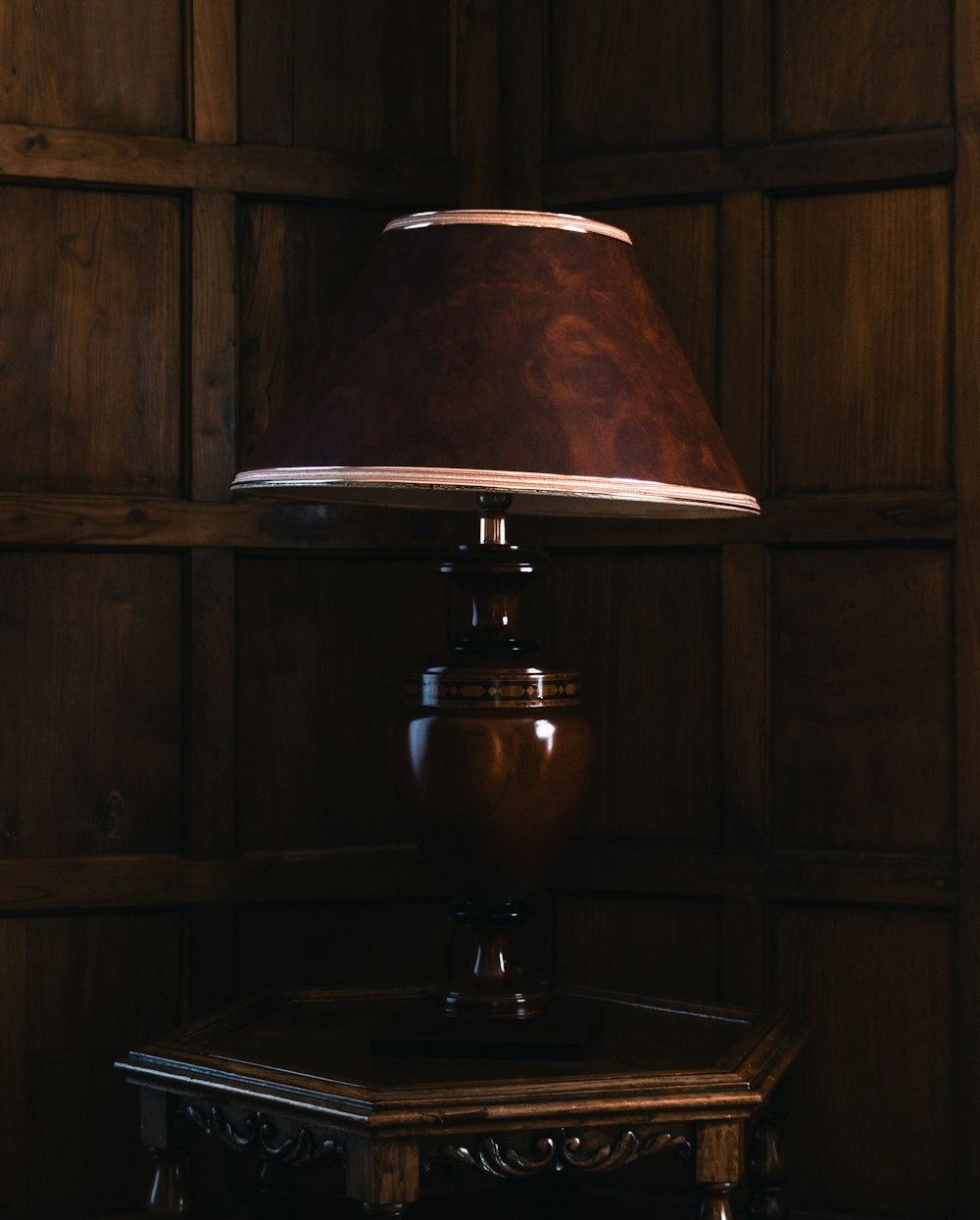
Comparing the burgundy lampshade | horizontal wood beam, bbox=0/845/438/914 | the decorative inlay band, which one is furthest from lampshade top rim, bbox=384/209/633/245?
horizontal wood beam, bbox=0/845/438/914

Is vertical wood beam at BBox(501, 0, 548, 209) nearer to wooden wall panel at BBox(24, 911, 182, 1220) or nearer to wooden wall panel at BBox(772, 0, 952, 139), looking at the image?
wooden wall panel at BBox(772, 0, 952, 139)

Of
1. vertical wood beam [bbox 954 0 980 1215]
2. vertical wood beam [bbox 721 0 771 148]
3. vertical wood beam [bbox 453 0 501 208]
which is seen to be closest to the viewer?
vertical wood beam [bbox 954 0 980 1215]

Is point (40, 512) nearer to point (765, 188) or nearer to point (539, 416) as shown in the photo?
point (539, 416)

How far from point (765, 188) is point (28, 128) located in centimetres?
99

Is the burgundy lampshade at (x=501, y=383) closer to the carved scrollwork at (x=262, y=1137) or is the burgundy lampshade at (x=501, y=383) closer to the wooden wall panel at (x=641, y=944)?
the carved scrollwork at (x=262, y=1137)

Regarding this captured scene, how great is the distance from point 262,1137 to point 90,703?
0.74m

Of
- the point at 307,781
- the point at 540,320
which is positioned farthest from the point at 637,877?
the point at 540,320

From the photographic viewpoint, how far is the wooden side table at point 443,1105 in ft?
4.47

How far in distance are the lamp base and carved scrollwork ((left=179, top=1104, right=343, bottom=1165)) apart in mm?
Answer: 132

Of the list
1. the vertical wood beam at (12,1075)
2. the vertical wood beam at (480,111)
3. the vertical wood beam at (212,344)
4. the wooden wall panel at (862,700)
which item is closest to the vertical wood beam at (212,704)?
the vertical wood beam at (212,344)

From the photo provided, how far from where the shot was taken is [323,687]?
6.81ft

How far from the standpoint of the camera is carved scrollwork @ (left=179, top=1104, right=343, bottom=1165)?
1408mm

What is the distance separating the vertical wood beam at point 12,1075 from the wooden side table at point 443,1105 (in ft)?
1.46

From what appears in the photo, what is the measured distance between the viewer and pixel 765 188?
78.9 inches
